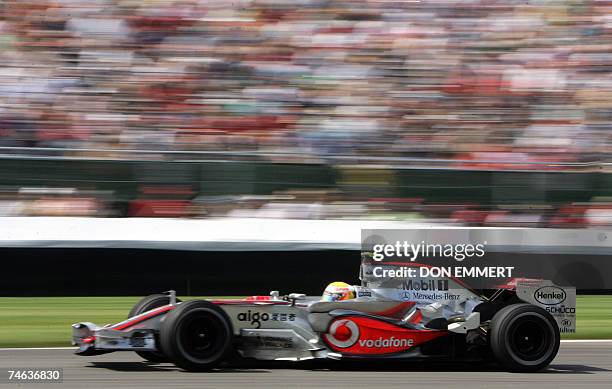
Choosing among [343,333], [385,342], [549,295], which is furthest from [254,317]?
[549,295]

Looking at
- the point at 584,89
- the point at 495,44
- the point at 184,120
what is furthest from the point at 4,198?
the point at 584,89

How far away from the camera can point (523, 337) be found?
17.9ft

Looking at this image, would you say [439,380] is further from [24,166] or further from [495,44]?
[495,44]

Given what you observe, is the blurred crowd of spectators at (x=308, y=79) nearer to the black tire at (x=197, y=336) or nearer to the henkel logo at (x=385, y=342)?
the henkel logo at (x=385, y=342)

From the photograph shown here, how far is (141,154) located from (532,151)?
4.11 m

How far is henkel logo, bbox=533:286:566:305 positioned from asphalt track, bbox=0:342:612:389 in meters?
0.43

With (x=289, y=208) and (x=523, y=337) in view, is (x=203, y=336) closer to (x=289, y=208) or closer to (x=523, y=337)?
(x=523, y=337)

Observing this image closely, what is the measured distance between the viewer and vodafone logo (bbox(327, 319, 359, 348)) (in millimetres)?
5340

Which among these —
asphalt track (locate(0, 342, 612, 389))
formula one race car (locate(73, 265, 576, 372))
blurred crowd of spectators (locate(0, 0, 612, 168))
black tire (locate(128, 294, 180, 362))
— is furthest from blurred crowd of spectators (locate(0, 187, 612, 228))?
formula one race car (locate(73, 265, 576, 372))

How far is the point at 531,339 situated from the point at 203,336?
1.98 meters

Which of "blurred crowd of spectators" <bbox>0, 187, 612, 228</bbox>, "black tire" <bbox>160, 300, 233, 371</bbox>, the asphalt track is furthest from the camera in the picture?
"blurred crowd of spectators" <bbox>0, 187, 612, 228</bbox>

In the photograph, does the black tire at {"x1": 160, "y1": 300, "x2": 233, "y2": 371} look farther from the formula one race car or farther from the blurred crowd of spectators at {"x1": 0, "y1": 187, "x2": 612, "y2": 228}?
the blurred crowd of spectators at {"x1": 0, "y1": 187, "x2": 612, "y2": 228}

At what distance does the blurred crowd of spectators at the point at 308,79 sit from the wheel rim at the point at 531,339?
12.7 ft

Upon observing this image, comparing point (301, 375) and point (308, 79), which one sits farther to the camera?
point (308, 79)
